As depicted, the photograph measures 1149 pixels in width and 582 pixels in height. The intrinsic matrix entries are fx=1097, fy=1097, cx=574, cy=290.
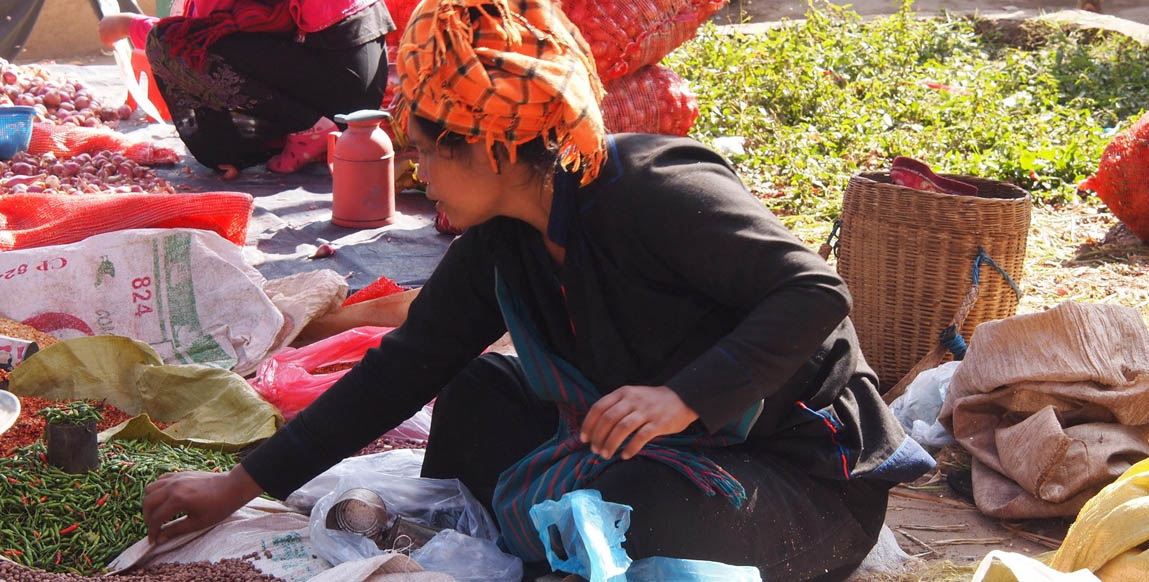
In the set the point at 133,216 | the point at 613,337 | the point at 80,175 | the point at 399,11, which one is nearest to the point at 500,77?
the point at 613,337

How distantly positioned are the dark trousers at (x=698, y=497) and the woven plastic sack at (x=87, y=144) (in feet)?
11.1

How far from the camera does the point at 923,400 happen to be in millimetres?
2939

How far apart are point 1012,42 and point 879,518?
7.33m

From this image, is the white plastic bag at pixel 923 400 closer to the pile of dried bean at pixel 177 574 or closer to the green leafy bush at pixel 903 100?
the pile of dried bean at pixel 177 574

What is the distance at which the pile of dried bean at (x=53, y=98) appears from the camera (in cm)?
555

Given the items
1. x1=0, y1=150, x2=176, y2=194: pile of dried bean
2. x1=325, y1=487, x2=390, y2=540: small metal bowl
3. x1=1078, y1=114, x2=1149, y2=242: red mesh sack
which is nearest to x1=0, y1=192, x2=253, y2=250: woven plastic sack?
x1=0, y1=150, x2=176, y2=194: pile of dried bean

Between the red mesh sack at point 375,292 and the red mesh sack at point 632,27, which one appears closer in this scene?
the red mesh sack at point 375,292

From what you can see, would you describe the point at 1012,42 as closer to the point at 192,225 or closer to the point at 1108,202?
the point at 1108,202

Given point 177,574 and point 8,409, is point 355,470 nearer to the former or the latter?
point 177,574

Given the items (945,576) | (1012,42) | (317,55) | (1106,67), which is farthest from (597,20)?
(1012,42)

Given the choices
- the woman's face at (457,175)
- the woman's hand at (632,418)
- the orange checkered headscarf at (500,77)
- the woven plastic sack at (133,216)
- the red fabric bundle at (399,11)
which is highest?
the orange checkered headscarf at (500,77)

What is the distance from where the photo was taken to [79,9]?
26.6 feet

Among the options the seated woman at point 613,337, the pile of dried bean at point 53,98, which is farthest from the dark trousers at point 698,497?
the pile of dried bean at point 53,98

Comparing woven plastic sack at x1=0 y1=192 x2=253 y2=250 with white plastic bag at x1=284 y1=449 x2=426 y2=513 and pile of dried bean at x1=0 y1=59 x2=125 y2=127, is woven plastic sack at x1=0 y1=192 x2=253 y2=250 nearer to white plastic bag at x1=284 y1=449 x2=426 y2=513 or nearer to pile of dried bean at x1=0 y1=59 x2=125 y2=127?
white plastic bag at x1=284 y1=449 x2=426 y2=513
